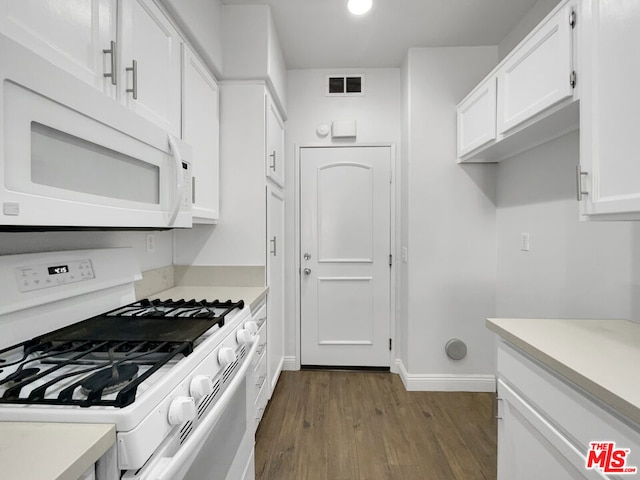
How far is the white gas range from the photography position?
2.01 feet

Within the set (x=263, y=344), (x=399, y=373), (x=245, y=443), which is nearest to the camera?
(x=245, y=443)

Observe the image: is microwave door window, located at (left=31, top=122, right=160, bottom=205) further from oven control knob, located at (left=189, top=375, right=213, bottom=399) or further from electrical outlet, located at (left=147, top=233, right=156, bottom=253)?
electrical outlet, located at (left=147, top=233, right=156, bottom=253)

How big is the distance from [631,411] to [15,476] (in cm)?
109

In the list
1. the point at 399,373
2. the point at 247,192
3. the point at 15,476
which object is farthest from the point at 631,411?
the point at 399,373

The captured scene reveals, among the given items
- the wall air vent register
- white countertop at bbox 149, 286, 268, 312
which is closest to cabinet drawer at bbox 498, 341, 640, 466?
white countertop at bbox 149, 286, 268, 312

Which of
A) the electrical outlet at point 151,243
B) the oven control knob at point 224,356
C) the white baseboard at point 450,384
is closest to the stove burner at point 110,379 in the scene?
the oven control knob at point 224,356

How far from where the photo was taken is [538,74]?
59.4 inches

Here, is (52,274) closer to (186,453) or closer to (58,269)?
(58,269)

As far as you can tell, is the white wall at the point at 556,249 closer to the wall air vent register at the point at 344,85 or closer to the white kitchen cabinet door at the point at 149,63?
the wall air vent register at the point at 344,85

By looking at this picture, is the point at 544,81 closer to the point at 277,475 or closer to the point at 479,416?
the point at 479,416

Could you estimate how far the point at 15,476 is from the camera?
46 centimetres

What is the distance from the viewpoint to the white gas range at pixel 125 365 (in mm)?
614

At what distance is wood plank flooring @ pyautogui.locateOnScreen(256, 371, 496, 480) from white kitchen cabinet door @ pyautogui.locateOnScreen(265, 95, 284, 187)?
1638 mm

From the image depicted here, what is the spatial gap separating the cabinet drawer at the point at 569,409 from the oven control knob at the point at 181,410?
95 cm
